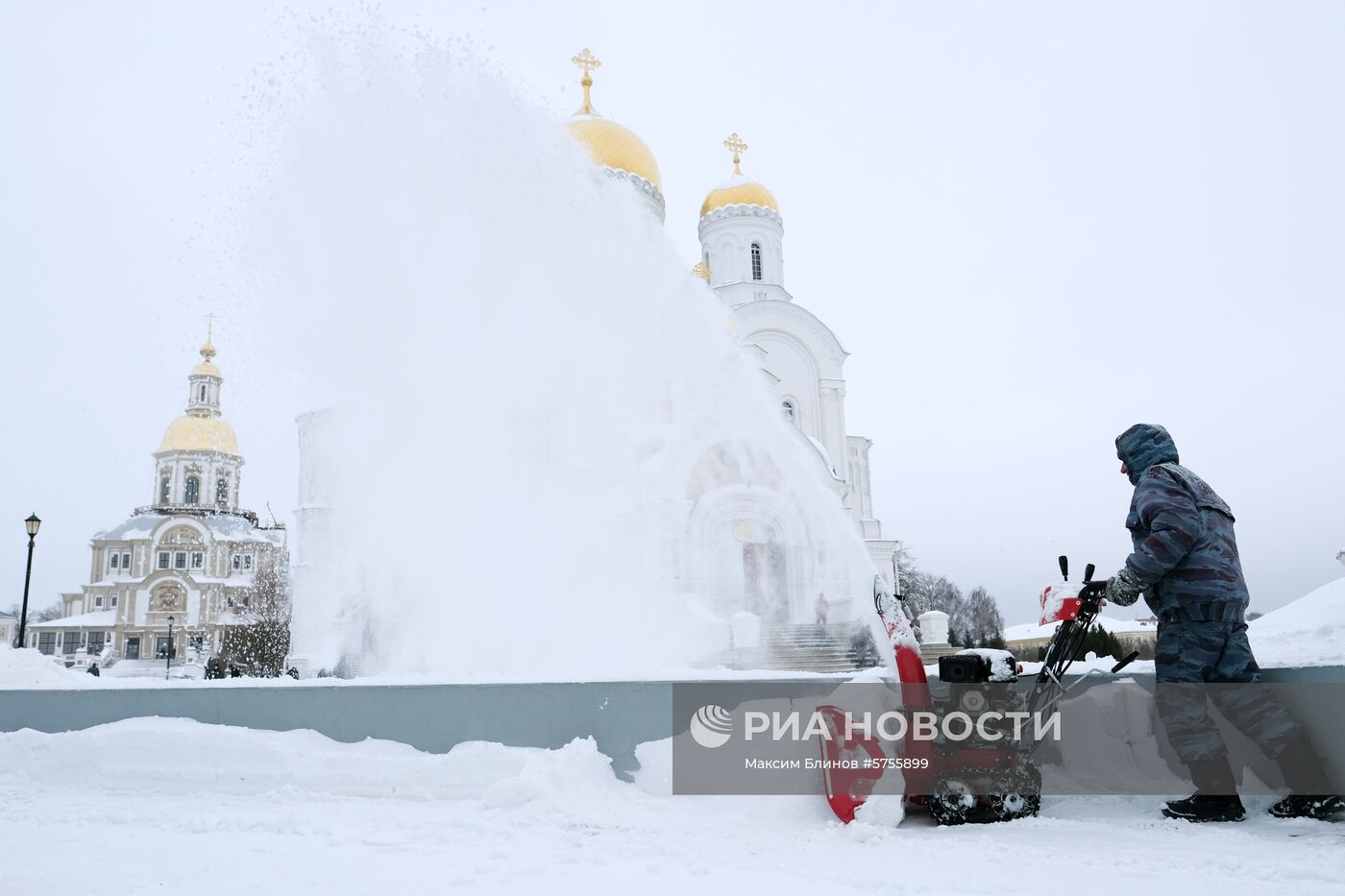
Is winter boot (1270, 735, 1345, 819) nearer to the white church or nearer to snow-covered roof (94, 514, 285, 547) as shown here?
the white church

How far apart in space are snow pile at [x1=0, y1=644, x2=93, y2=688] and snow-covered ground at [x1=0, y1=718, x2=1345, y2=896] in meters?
1.35

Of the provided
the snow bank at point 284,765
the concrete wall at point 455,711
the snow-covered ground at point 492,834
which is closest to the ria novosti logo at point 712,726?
the concrete wall at point 455,711

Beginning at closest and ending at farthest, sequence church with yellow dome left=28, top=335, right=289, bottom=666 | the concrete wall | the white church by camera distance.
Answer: the concrete wall < the white church < church with yellow dome left=28, top=335, right=289, bottom=666

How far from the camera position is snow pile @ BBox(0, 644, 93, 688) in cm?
785

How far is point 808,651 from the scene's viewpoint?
2008cm

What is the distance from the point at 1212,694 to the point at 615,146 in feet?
101

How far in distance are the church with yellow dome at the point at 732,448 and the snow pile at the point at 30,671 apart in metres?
14.8

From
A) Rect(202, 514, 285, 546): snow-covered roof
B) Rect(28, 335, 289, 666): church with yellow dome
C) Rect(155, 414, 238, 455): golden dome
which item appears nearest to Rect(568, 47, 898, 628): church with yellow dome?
Rect(28, 335, 289, 666): church with yellow dome

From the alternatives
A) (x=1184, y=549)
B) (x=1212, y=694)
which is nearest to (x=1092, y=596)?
(x=1184, y=549)

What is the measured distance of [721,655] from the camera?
1897 centimetres

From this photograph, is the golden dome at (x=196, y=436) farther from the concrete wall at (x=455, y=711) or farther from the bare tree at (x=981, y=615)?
the concrete wall at (x=455, y=711)

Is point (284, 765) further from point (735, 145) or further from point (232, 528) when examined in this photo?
point (232, 528)

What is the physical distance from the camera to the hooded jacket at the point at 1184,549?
491cm

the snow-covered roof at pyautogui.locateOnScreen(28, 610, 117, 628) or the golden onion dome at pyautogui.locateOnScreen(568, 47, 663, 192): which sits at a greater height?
the golden onion dome at pyautogui.locateOnScreen(568, 47, 663, 192)
